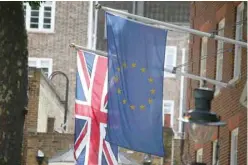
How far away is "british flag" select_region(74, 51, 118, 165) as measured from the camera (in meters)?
30.5

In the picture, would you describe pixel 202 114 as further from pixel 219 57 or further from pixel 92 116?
pixel 219 57

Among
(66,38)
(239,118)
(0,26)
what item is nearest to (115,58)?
(0,26)

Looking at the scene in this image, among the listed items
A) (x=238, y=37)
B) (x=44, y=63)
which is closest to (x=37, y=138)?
(x=238, y=37)

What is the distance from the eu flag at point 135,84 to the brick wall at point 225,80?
20.5 feet

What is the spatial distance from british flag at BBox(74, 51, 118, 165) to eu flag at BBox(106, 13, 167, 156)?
4.21 m

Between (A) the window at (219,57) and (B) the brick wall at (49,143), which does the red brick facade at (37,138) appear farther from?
(A) the window at (219,57)

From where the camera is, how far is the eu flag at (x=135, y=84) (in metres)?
25.9

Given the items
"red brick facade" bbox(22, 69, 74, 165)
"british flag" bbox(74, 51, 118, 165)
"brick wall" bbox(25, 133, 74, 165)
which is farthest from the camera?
"brick wall" bbox(25, 133, 74, 165)

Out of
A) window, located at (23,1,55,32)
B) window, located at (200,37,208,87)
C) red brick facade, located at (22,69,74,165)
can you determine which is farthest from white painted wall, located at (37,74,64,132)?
window, located at (200,37,208,87)

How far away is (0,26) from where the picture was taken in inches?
1029

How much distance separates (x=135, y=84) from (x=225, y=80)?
27.7ft

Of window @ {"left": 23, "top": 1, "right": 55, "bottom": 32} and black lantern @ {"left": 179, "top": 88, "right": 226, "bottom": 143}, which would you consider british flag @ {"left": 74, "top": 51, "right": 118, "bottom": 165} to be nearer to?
black lantern @ {"left": 179, "top": 88, "right": 226, "bottom": 143}

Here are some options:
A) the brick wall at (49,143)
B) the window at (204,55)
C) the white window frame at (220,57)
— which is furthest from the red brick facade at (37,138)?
the white window frame at (220,57)

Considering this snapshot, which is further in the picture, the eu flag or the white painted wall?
the white painted wall
